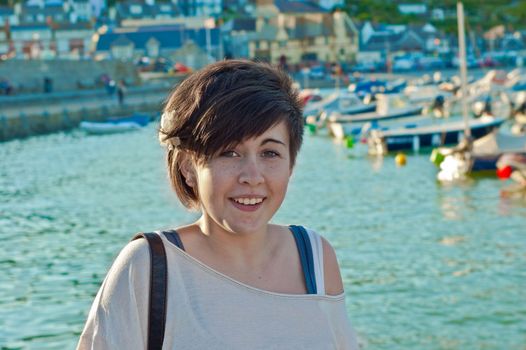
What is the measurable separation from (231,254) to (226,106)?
0.30 metres

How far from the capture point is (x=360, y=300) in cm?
1345

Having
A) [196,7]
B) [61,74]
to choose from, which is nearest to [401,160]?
[61,74]

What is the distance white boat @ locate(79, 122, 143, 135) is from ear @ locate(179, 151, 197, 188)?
47213 millimetres

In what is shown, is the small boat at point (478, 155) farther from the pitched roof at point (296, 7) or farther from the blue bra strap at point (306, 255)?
the pitched roof at point (296, 7)

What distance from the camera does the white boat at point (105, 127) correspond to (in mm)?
49125

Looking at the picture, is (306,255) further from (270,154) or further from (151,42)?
(151,42)

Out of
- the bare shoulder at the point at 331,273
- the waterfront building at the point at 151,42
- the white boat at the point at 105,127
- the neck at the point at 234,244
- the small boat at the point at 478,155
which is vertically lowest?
the white boat at the point at 105,127

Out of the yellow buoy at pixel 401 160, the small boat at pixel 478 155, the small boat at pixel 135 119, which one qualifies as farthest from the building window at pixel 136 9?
the small boat at pixel 478 155

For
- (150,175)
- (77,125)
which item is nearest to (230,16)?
(77,125)

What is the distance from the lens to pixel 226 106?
7.24ft

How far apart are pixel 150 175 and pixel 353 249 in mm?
15475

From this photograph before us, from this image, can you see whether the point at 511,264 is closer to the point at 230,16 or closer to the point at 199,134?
the point at 199,134

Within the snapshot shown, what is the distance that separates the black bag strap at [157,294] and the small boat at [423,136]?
1252 inches

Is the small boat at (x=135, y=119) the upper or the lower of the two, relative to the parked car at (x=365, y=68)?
upper
